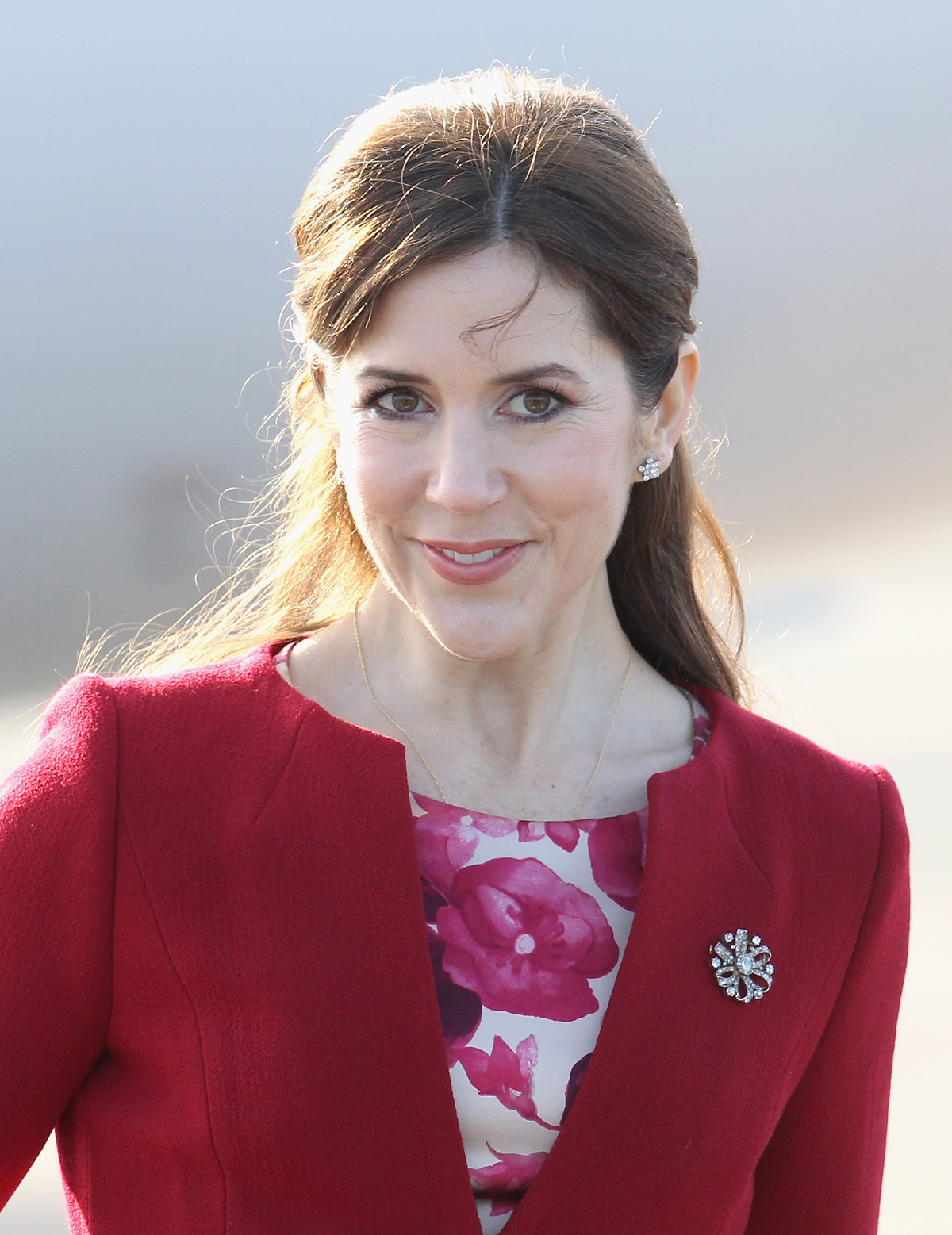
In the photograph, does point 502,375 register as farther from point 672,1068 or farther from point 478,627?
point 672,1068

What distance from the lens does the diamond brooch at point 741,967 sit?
1.04 meters

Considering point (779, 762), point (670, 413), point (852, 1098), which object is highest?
point (670, 413)

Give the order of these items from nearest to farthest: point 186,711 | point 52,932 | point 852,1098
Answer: point 52,932, point 186,711, point 852,1098

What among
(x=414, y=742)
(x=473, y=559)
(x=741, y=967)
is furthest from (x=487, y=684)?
(x=741, y=967)

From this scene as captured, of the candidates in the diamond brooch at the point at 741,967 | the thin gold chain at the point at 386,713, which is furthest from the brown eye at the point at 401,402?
the diamond brooch at the point at 741,967

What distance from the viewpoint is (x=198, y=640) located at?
4.05 ft

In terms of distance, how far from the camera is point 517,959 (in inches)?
40.2

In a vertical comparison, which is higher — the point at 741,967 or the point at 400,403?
the point at 400,403

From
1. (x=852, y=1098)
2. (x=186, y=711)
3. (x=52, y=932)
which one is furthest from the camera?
(x=852, y=1098)

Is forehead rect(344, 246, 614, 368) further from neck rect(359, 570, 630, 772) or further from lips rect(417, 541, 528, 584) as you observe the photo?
neck rect(359, 570, 630, 772)

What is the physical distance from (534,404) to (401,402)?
0.09 metres

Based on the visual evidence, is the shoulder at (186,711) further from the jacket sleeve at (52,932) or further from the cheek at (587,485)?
the cheek at (587,485)

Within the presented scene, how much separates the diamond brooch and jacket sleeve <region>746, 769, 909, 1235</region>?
0.10m

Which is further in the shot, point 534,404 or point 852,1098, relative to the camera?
point 852,1098
